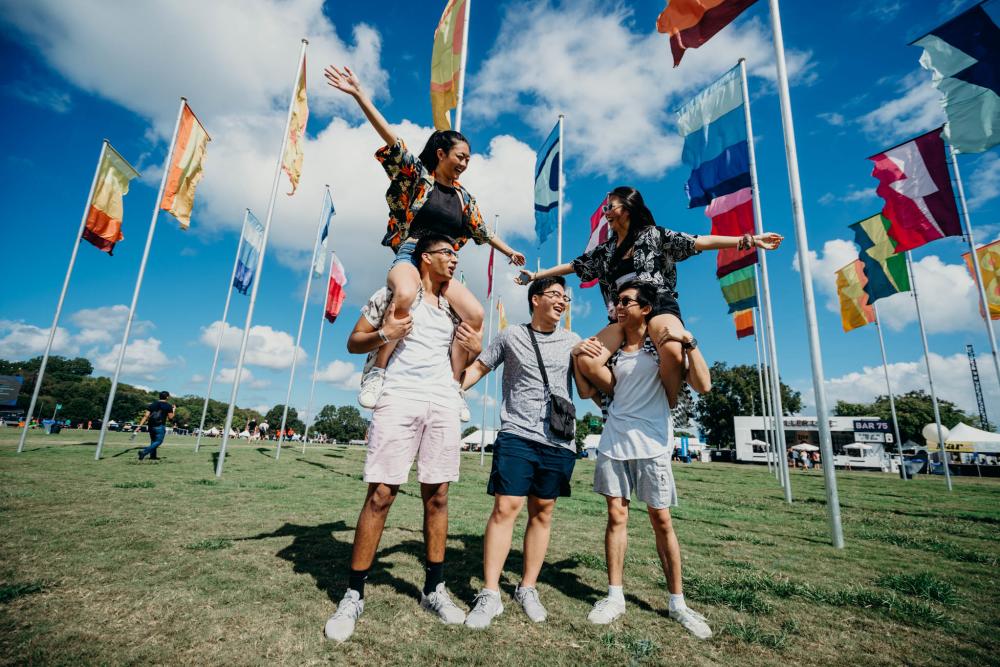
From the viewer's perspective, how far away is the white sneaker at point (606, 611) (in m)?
2.81

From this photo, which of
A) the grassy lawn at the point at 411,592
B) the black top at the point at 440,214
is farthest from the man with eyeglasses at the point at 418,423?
the grassy lawn at the point at 411,592

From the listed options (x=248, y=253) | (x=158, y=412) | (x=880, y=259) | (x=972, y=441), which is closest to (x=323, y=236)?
(x=248, y=253)

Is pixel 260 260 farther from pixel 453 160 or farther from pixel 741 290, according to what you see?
pixel 741 290

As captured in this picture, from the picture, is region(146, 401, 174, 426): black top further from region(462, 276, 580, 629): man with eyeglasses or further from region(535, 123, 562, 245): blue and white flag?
region(462, 276, 580, 629): man with eyeglasses

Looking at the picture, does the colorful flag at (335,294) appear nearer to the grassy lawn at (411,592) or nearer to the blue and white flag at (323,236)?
the blue and white flag at (323,236)

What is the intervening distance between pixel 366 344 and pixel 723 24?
819 cm

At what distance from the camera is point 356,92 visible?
3232mm

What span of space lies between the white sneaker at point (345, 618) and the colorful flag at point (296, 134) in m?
11.6

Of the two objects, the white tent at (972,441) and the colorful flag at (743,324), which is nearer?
the colorful flag at (743,324)

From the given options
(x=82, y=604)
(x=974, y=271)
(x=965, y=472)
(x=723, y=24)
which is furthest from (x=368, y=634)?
(x=965, y=472)

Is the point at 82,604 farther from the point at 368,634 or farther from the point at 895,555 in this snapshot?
the point at 895,555

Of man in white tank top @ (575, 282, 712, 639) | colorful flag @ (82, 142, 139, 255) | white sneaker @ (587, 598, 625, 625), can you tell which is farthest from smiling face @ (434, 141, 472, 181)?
colorful flag @ (82, 142, 139, 255)

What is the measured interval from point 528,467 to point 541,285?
4.98 ft

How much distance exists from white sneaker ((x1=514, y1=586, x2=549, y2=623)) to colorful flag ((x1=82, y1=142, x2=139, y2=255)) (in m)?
16.5
